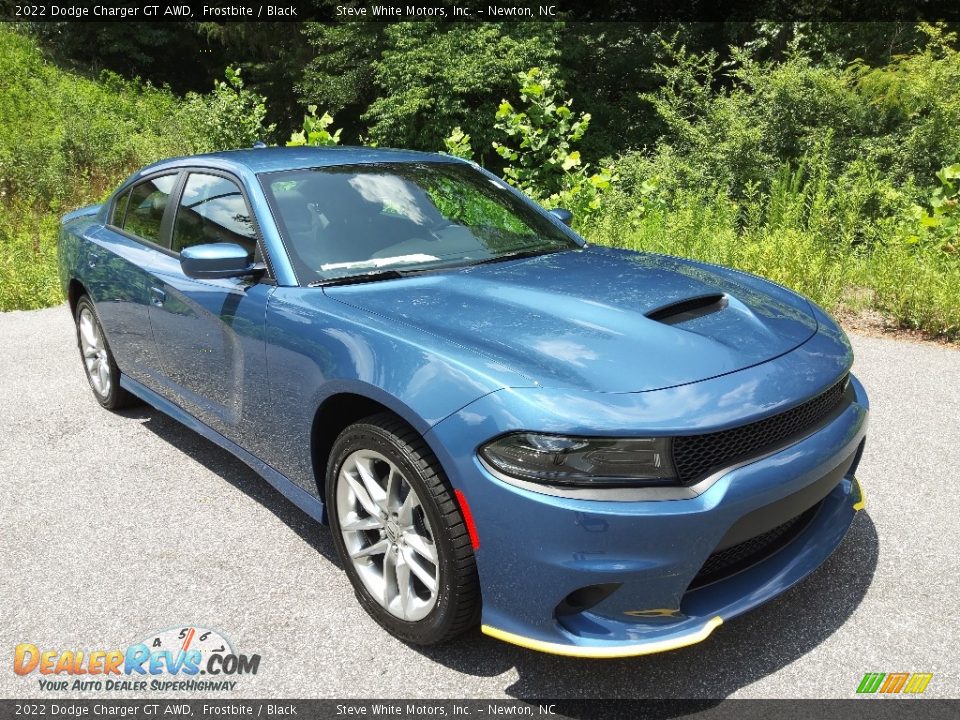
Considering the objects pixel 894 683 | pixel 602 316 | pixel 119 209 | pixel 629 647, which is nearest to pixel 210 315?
pixel 602 316

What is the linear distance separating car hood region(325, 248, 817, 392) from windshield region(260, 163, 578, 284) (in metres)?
0.18

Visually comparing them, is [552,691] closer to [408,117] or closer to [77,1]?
[408,117]

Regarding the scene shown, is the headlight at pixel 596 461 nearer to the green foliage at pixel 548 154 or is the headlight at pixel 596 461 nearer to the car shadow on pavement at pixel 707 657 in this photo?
the car shadow on pavement at pixel 707 657

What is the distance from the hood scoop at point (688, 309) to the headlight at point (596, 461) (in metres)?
0.64

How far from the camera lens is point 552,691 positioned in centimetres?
245

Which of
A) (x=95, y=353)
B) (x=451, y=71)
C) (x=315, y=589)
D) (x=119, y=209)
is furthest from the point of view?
(x=451, y=71)

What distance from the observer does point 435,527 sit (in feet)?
7.77

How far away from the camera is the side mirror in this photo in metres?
3.09

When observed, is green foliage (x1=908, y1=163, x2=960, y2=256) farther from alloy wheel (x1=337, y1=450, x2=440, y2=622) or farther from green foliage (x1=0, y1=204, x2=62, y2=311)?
green foliage (x1=0, y1=204, x2=62, y2=311)

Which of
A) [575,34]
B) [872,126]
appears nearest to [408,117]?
[575,34]

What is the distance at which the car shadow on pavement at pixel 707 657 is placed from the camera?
8.02 ft

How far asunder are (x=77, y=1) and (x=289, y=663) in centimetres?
2964

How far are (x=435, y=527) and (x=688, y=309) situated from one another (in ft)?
3.97

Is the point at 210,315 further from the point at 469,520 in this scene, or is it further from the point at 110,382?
the point at 110,382
